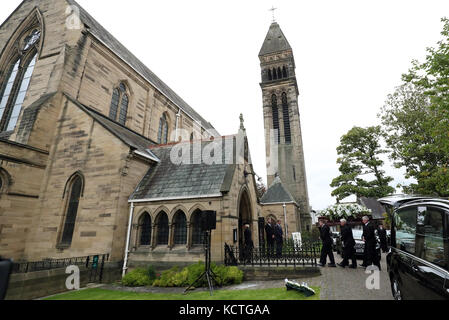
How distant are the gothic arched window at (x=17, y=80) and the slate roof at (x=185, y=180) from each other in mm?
11265

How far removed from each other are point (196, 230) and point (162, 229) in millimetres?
1990

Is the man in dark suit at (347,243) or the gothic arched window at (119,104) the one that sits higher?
the gothic arched window at (119,104)

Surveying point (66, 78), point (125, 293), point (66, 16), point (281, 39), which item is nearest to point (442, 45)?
point (125, 293)

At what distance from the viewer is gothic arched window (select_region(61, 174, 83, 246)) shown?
1184cm

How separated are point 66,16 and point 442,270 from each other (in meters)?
23.7

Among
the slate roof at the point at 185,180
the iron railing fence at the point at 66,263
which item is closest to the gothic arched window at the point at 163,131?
the slate roof at the point at 185,180

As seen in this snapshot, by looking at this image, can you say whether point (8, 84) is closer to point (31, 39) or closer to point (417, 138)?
point (31, 39)

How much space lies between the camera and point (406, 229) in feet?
14.9

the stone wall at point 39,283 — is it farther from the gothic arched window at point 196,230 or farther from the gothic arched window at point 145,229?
the gothic arched window at point 196,230

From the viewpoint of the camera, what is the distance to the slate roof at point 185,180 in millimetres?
11211

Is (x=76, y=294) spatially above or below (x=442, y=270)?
below

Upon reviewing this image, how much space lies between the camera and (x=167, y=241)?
37.2ft

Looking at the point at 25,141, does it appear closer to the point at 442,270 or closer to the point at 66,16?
the point at 66,16

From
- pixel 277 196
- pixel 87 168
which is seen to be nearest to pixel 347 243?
pixel 87 168
